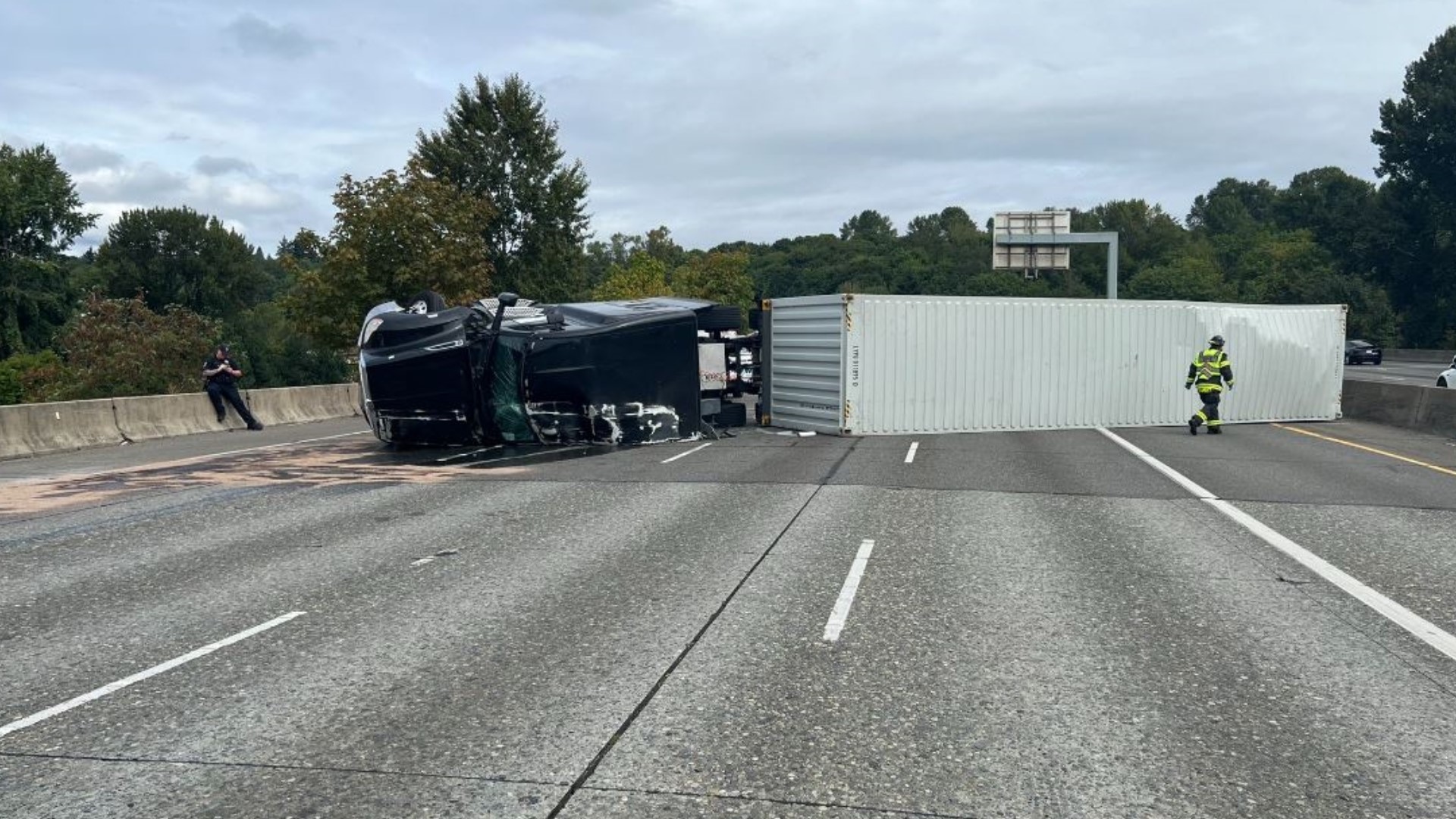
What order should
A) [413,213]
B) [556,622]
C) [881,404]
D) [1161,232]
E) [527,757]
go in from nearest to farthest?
[527,757], [556,622], [881,404], [413,213], [1161,232]

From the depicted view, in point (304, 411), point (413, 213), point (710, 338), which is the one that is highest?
point (413, 213)

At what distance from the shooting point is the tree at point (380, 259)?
37.3 m

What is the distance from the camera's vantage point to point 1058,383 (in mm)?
21328

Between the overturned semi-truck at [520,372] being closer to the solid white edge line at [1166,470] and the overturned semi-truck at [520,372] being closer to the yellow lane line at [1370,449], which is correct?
the solid white edge line at [1166,470]

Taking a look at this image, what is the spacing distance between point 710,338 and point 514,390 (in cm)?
478

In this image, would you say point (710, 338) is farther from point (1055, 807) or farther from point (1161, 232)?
point (1161, 232)

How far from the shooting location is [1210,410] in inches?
790

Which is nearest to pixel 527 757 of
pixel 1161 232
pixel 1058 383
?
pixel 1058 383

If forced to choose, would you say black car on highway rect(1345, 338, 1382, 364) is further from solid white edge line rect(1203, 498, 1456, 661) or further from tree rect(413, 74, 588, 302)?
solid white edge line rect(1203, 498, 1456, 661)

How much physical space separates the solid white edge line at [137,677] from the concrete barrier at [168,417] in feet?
50.2

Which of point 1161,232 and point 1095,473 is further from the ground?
point 1161,232

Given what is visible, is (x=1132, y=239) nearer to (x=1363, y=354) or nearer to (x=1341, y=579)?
(x=1363, y=354)

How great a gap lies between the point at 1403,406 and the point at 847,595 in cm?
2131

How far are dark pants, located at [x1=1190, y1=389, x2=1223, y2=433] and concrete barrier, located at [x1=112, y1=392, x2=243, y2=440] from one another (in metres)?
18.8
